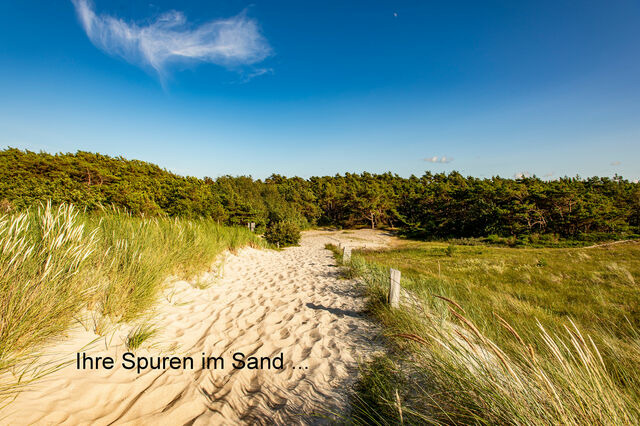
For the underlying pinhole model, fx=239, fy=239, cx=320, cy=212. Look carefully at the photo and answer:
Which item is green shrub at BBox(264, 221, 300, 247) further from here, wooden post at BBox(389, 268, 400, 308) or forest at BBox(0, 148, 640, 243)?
wooden post at BBox(389, 268, 400, 308)

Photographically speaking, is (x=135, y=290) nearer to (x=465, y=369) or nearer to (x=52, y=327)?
(x=52, y=327)

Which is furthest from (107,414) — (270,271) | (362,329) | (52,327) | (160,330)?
(270,271)

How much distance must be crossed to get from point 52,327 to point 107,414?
1.08 m

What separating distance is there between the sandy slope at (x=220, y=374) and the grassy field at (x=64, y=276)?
275 mm

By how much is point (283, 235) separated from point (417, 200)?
976 inches

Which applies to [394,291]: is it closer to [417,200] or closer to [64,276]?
[64,276]

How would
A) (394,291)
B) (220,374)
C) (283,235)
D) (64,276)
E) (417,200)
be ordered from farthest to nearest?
(417,200) < (283,235) < (394,291) < (220,374) < (64,276)

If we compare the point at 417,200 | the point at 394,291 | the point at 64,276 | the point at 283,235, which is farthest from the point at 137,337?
the point at 417,200

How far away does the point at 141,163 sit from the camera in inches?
1303

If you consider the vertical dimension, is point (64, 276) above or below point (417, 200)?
below

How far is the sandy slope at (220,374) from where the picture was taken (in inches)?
75.8

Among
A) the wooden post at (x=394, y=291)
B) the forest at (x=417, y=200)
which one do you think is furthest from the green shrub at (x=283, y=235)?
the wooden post at (x=394, y=291)

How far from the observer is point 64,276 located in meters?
2.54

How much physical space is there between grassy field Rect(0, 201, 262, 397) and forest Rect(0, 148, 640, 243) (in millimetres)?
7400
